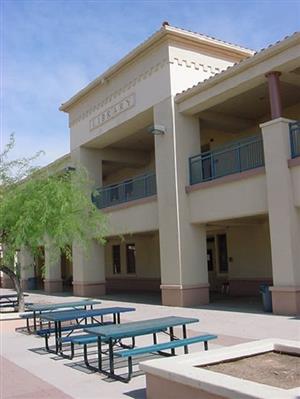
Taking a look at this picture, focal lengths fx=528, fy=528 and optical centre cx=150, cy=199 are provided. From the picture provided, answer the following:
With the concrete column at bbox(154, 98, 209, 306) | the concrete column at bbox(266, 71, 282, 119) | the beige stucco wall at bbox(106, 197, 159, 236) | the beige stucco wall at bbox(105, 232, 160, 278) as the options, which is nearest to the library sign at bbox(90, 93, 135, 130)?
the concrete column at bbox(154, 98, 209, 306)

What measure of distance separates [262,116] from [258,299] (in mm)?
7038

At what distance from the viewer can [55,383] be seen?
7766 mm

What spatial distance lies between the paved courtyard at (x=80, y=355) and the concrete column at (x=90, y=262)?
7.51 m

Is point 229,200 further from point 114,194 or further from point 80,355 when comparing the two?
point 114,194

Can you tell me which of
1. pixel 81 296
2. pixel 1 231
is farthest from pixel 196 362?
pixel 81 296

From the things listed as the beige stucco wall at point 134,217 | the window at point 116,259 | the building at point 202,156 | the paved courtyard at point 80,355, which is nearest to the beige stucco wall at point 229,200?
the building at point 202,156

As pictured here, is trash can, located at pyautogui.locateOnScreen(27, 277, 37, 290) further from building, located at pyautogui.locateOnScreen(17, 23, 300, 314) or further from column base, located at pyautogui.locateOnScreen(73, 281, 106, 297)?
column base, located at pyautogui.locateOnScreen(73, 281, 106, 297)

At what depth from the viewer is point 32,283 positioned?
35969mm

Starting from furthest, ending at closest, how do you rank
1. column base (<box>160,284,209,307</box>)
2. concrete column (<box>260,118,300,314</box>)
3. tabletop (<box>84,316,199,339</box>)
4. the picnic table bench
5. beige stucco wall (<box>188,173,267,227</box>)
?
column base (<box>160,284,209,307</box>), beige stucco wall (<box>188,173,267,227</box>), concrete column (<box>260,118,300,314</box>), tabletop (<box>84,316,199,339</box>), the picnic table bench

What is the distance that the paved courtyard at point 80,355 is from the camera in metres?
7.28

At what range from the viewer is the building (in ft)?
48.5

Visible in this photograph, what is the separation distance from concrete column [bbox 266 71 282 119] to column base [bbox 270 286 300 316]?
489 cm

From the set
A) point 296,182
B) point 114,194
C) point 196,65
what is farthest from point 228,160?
point 114,194

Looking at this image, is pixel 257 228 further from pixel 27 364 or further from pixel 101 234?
pixel 27 364
